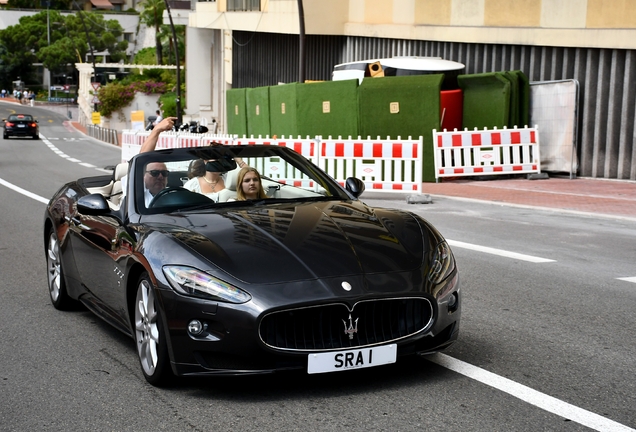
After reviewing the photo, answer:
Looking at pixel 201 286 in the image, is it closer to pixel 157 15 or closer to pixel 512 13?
pixel 512 13

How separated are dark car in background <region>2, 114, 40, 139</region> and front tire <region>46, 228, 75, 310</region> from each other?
56131mm

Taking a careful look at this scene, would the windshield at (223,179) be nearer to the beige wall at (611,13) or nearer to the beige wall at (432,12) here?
the beige wall at (611,13)

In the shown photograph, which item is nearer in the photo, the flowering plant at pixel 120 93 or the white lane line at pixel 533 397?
the white lane line at pixel 533 397

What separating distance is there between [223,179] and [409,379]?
2.09 metres

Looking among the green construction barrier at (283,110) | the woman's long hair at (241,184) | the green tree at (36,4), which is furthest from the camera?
the green tree at (36,4)

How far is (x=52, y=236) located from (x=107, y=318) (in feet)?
6.21

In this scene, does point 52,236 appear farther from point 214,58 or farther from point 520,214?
point 214,58

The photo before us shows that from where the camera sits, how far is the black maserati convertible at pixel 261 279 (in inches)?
193

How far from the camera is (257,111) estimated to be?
3008 cm

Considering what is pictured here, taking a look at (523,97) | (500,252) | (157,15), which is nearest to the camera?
(500,252)

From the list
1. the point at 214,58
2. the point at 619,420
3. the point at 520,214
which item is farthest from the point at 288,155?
the point at 214,58

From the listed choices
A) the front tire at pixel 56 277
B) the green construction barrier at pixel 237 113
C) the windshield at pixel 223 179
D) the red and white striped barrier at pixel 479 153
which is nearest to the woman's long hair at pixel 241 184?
the windshield at pixel 223 179

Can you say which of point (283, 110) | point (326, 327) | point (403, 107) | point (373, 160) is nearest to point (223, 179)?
point (326, 327)

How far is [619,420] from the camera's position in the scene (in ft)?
15.2
